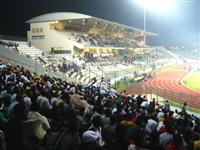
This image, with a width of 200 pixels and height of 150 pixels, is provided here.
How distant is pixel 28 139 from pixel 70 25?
4119 cm

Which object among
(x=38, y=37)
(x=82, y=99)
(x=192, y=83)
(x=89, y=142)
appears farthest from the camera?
(x=38, y=37)

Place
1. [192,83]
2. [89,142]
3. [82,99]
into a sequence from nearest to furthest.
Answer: [89,142]
[82,99]
[192,83]

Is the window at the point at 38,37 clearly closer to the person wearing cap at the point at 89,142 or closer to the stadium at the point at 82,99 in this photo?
the stadium at the point at 82,99

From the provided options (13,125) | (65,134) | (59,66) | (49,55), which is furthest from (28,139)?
(49,55)

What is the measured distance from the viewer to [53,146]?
434 centimetres

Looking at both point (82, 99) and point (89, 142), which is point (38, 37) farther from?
point (89, 142)

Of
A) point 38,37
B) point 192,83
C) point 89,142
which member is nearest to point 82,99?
point 89,142

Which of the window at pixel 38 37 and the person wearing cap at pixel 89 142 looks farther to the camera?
the window at pixel 38 37

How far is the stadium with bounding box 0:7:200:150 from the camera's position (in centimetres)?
479

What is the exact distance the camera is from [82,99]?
9297 millimetres

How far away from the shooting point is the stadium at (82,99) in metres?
4.79

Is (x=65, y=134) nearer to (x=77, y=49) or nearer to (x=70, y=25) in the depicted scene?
(x=77, y=49)

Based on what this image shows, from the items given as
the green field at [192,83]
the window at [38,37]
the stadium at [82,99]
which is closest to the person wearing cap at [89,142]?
the stadium at [82,99]

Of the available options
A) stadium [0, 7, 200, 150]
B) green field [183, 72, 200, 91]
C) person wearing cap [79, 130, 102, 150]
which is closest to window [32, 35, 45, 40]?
stadium [0, 7, 200, 150]
